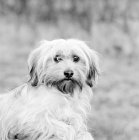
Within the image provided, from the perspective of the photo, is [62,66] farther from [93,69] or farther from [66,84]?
[93,69]

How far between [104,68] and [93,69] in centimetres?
589

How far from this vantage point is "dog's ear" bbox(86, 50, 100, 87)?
15.5 feet

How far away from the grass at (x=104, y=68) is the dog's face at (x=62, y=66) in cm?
127

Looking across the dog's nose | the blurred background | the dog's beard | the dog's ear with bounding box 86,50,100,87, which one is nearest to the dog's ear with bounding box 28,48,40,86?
the dog's beard

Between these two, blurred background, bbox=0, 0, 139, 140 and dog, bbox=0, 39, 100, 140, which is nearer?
dog, bbox=0, 39, 100, 140

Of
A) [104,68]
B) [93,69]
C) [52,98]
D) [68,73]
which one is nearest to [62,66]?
[68,73]

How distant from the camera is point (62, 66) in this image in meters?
4.39

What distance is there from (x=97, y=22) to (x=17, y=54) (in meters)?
3.36

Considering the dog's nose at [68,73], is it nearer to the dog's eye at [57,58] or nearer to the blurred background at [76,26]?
the dog's eye at [57,58]

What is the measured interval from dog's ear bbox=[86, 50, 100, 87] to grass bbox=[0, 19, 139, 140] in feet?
3.45

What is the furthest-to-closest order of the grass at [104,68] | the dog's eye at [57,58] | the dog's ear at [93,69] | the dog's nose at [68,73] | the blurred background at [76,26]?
1. the blurred background at [76,26]
2. the grass at [104,68]
3. the dog's ear at [93,69]
4. the dog's eye at [57,58]
5. the dog's nose at [68,73]

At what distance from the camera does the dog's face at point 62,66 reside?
4395mm

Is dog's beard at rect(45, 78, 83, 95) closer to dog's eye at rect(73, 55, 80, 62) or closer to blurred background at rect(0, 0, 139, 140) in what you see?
dog's eye at rect(73, 55, 80, 62)

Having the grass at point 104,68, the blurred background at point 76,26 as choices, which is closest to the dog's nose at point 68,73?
the grass at point 104,68
